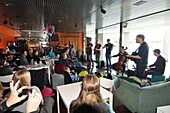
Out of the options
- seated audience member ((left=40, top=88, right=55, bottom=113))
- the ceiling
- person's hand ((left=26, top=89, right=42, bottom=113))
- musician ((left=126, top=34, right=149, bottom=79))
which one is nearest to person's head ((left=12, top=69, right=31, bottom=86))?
seated audience member ((left=40, top=88, right=55, bottom=113))

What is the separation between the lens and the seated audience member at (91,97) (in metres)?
1.18

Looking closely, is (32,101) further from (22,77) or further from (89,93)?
(22,77)

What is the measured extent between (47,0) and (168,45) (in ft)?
17.0

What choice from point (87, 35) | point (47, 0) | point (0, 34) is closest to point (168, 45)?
point (47, 0)

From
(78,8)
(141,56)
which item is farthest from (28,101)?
(78,8)

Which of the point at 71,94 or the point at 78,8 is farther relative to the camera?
the point at 78,8

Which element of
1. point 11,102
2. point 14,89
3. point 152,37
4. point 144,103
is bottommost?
point 144,103

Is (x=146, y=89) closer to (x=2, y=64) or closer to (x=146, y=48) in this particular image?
(x=146, y=48)

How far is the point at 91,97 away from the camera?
120 centimetres

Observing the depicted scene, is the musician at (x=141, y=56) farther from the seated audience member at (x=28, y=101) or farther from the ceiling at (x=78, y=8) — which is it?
the seated audience member at (x=28, y=101)

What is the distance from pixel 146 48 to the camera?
3098mm

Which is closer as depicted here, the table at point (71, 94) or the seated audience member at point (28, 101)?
the seated audience member at point (28, 101)

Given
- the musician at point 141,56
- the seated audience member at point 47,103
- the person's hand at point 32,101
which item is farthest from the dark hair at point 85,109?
the musician at point 141,56

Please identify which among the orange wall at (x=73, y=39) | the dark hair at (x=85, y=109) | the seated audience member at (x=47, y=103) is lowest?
the seated audience member at (x=47, y=103)
